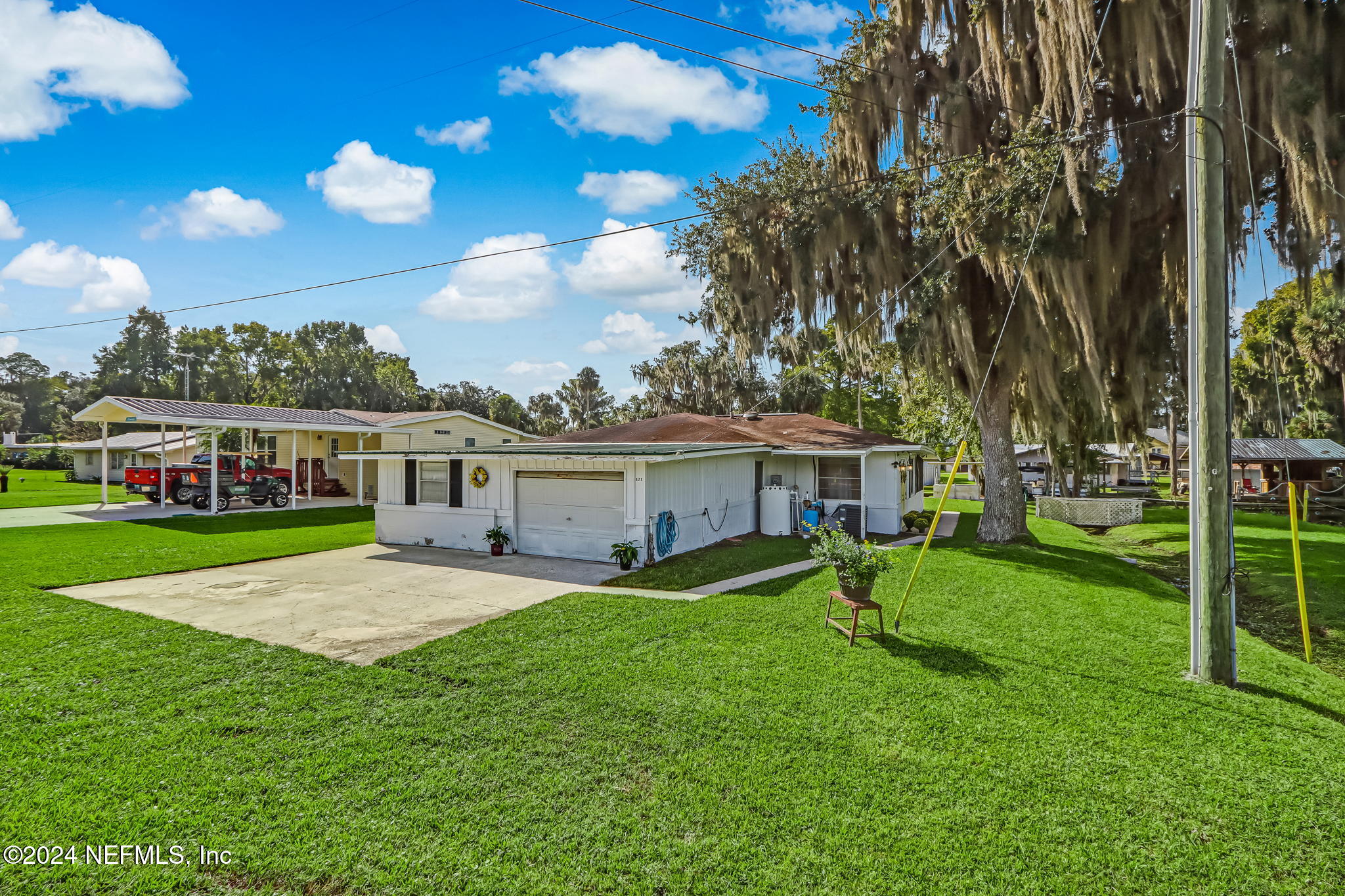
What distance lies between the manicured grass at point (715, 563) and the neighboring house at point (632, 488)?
50 cm

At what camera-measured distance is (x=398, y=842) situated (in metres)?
3.20

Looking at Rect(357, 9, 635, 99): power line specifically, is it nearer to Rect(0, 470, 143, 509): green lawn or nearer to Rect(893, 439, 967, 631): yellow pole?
Rect(893, 439, 967, 631): yellow pole

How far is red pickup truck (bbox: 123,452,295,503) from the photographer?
65.9ft

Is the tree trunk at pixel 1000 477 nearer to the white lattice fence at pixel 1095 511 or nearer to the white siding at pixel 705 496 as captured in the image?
the white siding at pixel 705 496

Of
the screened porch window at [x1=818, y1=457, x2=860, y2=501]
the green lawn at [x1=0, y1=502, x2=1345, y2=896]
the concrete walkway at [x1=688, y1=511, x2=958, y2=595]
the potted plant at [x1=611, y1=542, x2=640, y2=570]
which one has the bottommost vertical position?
the green lawn at [x1=0, y1=502, x2=1345, y2=896]

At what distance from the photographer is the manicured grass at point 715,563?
31.7ft

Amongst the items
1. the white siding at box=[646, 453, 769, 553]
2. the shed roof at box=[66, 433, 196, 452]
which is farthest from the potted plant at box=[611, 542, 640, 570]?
the shed roof at box=[66, 433, 196, 452]

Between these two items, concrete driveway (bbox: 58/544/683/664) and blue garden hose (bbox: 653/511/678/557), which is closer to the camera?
concrete driveway (bbox: 58/544/683/664)

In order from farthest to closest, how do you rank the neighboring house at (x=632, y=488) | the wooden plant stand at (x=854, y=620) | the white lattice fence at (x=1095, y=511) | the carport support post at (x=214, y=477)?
the white lattice fence at (x=1095, y=511), the carport support post at (x=214, y=477), the neighboring house at (x=632, y=488), the wooden plant stand at (x=854, y=620)

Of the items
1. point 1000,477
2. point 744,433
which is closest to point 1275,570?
point 1000,477

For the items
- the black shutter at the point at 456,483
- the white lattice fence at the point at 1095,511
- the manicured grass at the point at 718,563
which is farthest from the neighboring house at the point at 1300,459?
the black shutter at the point at 456,483

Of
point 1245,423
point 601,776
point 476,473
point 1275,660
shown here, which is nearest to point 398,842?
point 601,776

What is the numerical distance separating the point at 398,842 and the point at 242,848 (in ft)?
2.59

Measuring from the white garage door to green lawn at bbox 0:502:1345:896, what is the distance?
4455 mm
